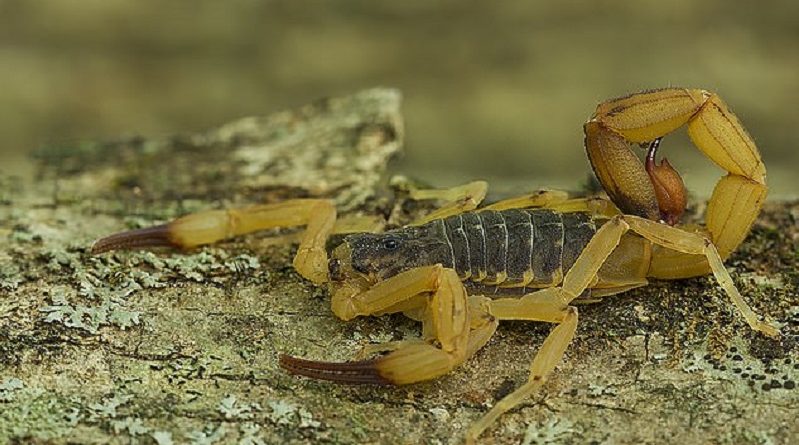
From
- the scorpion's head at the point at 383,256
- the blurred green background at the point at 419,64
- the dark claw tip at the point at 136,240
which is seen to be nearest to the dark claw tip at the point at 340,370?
the scorpion's head at the point at 383,256

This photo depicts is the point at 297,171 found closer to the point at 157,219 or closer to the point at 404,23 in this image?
the point at 157,219

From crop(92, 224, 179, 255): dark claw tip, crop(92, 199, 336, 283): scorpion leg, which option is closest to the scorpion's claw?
crop(92, 199, 336, 283): scorpion leg

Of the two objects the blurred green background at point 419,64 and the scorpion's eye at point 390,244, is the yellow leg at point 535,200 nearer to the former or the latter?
the scorpion's eye at point 390,244

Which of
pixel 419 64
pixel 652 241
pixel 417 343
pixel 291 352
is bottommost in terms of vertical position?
pixel 291 352

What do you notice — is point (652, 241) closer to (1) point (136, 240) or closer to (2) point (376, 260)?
(2) point (376, 260)

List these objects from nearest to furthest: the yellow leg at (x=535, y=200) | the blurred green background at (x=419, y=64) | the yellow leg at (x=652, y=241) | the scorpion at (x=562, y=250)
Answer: the scorpion at (x=562, y=250) < the yellow leg at (x=652, y=241) < the yellow leg at (x=535, y=200) < the blurred green background at (x=419, y=64)

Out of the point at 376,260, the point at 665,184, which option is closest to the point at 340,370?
the point at 376,260
